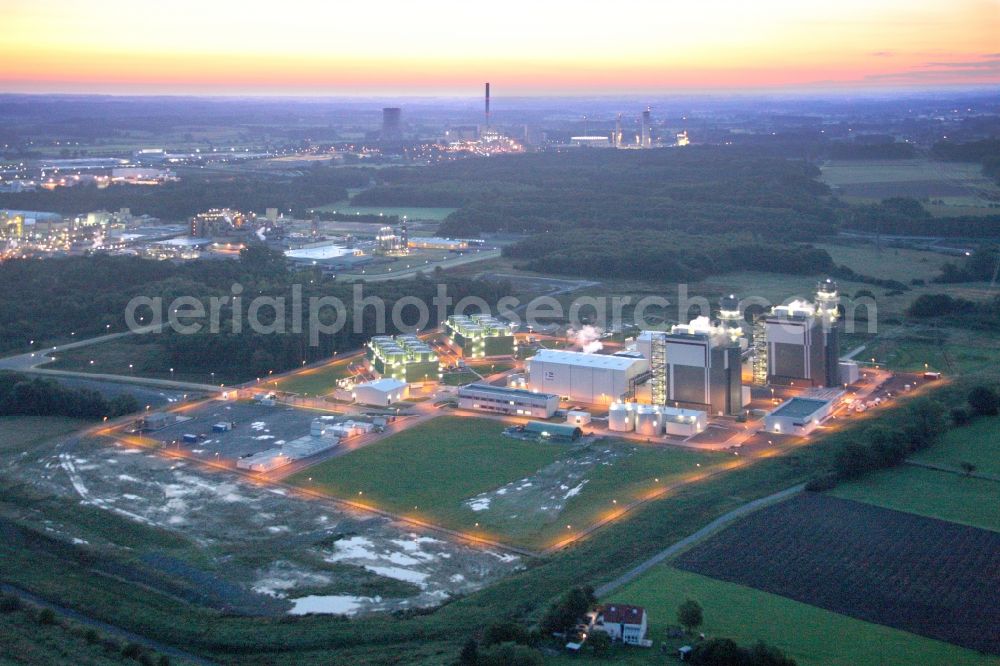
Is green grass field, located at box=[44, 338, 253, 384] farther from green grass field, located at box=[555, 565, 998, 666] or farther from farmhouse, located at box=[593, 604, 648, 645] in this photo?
farmhouse, located at box=[593, 604, 648, 645]

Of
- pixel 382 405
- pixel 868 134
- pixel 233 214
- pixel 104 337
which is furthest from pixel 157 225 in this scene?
pixel 868 134

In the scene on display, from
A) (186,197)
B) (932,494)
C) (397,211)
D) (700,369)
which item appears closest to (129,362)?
(700,369)

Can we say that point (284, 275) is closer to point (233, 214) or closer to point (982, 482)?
point (233, 214)

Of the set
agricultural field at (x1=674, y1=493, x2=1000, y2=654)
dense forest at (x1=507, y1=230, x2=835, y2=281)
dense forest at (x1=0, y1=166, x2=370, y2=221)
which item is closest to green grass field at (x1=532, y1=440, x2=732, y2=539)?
agricultural field at (x1=674, y1=493, x2=1000, y2=654)

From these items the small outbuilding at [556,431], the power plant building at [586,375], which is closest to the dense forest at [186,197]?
the power plant building at [586,375]

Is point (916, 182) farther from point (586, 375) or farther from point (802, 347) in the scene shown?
point (586, 375)
